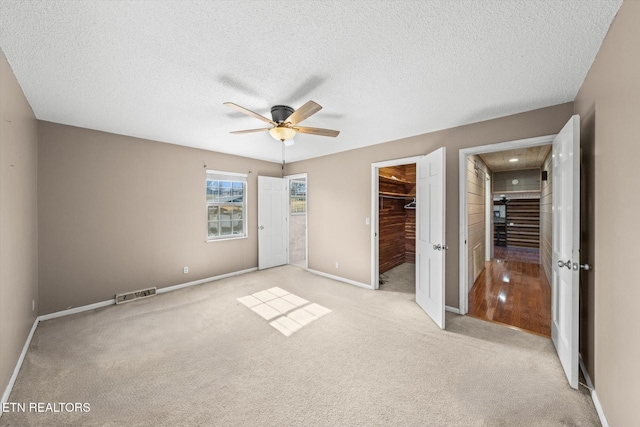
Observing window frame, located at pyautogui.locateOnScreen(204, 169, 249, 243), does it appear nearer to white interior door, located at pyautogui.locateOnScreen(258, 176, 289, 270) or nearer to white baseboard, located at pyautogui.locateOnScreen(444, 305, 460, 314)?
white interior door, located at pyautogui.locateOnScreen(258, 176, 289, 270)

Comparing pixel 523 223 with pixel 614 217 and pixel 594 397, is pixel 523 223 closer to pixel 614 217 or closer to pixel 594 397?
pixel 594 397

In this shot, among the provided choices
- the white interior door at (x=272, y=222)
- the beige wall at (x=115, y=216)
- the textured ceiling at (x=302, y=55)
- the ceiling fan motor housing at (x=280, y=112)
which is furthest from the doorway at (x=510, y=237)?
the beige wall at (x=115, y=216)

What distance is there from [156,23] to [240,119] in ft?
4.94

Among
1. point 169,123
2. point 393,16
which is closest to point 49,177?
point 169,123

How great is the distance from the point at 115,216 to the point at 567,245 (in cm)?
515

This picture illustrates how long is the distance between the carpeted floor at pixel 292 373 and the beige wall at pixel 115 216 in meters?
0.56

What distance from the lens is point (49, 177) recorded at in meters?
3.00

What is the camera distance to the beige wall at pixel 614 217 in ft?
4.00

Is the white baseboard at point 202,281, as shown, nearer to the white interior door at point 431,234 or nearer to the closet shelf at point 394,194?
the closet shelf at point 394,194

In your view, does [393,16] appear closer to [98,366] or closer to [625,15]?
[625,15]

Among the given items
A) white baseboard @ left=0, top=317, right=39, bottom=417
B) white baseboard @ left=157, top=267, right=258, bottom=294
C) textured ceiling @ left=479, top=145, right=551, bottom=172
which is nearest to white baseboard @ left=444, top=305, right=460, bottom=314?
textured ceiling @ left=479, top=145, right=551, bottom=172

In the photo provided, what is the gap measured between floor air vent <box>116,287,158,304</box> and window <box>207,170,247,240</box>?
122 cm

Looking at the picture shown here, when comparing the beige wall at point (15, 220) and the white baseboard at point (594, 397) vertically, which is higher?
the beige wall at point (15, 220)

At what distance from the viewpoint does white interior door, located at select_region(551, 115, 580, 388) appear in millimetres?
1785
